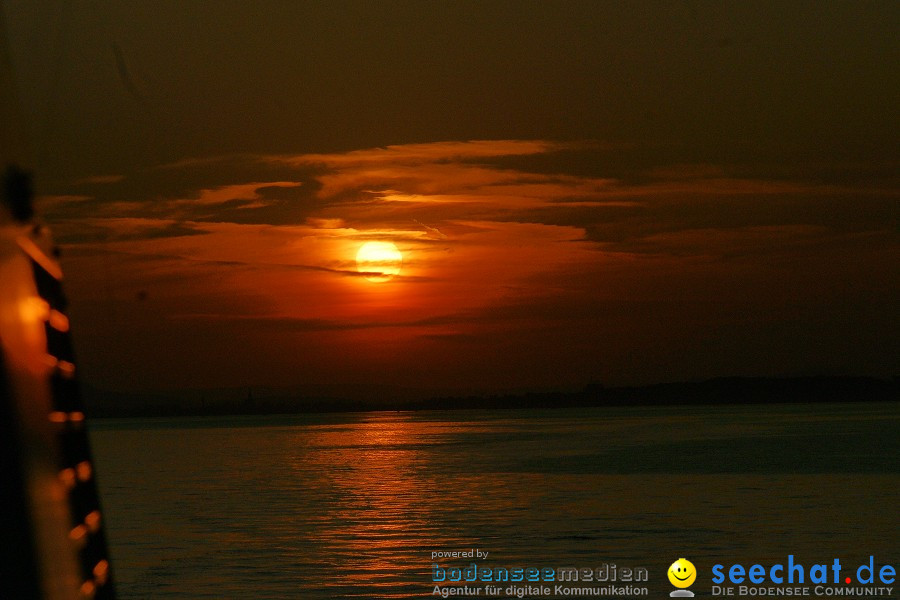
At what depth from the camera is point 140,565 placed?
27234 mm

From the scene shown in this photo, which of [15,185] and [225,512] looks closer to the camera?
[15,185]

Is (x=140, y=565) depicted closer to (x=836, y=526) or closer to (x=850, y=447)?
(x=836, y=526)

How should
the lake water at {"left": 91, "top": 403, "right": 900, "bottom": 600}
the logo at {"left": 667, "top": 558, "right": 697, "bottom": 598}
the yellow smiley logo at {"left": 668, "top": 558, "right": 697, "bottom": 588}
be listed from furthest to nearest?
the lake water at {"left": 91, "top": 403, "right": 900, "bottom": 600}
the yellow smiley logo at {"left": 668, "top": 558, "right": 697, "bottom": 588}
the logo at {"left": 667, "top": 558, "right": 697, "bottom": 598}

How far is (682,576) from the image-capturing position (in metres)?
23.6

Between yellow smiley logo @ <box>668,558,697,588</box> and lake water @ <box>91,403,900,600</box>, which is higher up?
lake water @ <box>91,403,900,600</box>

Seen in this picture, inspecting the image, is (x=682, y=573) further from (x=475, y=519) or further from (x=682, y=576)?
(x=475, y=519)

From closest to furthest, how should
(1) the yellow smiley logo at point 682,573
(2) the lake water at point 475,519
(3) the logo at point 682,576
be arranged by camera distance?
1. (3) the logo at point 682,576
2. (1) the yellow smiley logo at point 682,573
3. (2) the lake water at point 475,519

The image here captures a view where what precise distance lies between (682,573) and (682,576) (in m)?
0.38

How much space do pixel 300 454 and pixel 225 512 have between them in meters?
55.1

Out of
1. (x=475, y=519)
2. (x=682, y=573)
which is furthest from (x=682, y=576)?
(x=475, y=519)

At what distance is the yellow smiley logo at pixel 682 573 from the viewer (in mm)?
22750

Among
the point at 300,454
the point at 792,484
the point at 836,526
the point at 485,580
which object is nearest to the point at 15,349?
the point at 485,580

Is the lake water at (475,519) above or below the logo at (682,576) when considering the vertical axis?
above

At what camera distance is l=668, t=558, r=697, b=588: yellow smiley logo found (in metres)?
22.8
